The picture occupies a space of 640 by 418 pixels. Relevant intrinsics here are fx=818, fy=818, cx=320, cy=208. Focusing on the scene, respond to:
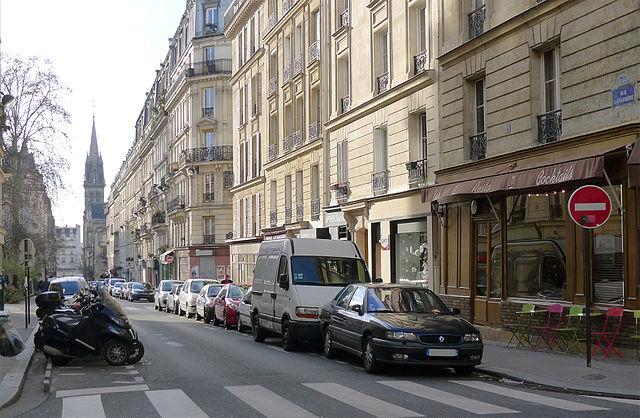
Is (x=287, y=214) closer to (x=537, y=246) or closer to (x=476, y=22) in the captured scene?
(x=476, y=22)

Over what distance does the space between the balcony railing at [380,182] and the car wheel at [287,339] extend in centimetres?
890

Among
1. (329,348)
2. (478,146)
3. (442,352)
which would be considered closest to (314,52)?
(478,146)

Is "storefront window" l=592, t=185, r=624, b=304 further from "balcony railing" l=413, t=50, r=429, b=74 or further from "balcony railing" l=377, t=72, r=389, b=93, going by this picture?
"balcony railing" l=377, t=72, r=389, b=93

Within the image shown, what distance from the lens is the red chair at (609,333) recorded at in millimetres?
14500

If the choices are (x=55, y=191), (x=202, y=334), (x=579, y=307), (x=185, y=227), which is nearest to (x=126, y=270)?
(x=185, y=227)

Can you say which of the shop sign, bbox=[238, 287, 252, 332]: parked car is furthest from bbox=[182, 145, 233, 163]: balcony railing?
the shop sign

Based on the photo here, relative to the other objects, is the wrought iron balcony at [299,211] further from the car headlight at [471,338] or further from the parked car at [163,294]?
the car headlight at [471,338]

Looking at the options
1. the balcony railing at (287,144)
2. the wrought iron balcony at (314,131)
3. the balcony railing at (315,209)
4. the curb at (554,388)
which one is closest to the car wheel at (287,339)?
A: the curb at (554,388)

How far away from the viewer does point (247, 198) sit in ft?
151

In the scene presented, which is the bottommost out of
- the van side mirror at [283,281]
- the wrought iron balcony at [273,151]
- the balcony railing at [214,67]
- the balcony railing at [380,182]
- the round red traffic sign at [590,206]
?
the van side mirror at [283,281]

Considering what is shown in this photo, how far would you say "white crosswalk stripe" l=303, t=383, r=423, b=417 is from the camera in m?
9.55

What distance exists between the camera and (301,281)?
17.9 meters

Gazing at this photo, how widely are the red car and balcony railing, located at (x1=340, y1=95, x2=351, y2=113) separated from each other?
776 cm

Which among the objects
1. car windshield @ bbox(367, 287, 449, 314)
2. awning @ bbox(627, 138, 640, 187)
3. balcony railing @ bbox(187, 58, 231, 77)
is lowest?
car windshield @ bbox(367, 287, 449, 314)
